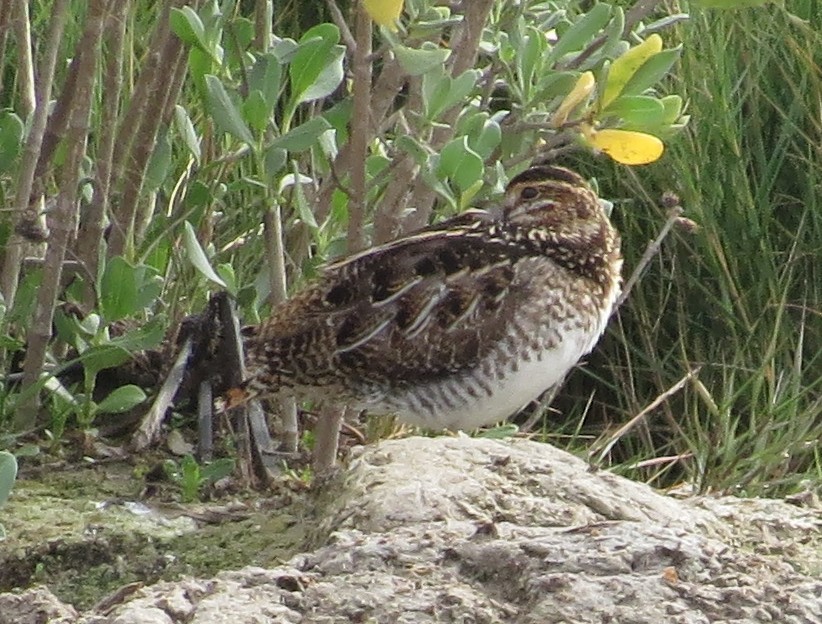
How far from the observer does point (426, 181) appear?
12.3 feet

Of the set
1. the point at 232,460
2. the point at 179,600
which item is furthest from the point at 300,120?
the point at 179,600

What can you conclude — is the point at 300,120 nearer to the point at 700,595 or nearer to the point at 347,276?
the point at 347,276

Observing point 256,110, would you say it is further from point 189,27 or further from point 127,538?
point 127,538

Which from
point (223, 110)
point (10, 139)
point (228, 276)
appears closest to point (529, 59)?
point (223, 110)

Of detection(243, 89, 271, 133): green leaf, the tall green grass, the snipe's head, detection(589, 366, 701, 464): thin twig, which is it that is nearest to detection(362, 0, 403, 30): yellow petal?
detection(243, 89, 271, 133): green leaf

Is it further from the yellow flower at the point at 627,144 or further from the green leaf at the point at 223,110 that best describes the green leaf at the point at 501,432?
the green leaf at the point at 223,110

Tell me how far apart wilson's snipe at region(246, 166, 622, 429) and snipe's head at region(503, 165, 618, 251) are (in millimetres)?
74

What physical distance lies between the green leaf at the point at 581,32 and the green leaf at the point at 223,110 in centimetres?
76

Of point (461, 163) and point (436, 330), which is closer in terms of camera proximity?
point (461, 163)

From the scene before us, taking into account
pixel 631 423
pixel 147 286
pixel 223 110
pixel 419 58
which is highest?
pixel 419 58

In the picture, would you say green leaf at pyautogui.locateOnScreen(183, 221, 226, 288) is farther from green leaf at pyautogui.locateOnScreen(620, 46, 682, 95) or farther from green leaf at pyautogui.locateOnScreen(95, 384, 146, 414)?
green leaf at pyautogui.locateOnScreen(620, 46, 682, 95)

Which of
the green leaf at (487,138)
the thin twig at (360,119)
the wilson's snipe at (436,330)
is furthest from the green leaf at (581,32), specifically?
the thin twig at (360,119)

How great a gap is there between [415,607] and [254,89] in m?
1.59

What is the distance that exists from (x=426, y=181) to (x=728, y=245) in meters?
1.56
